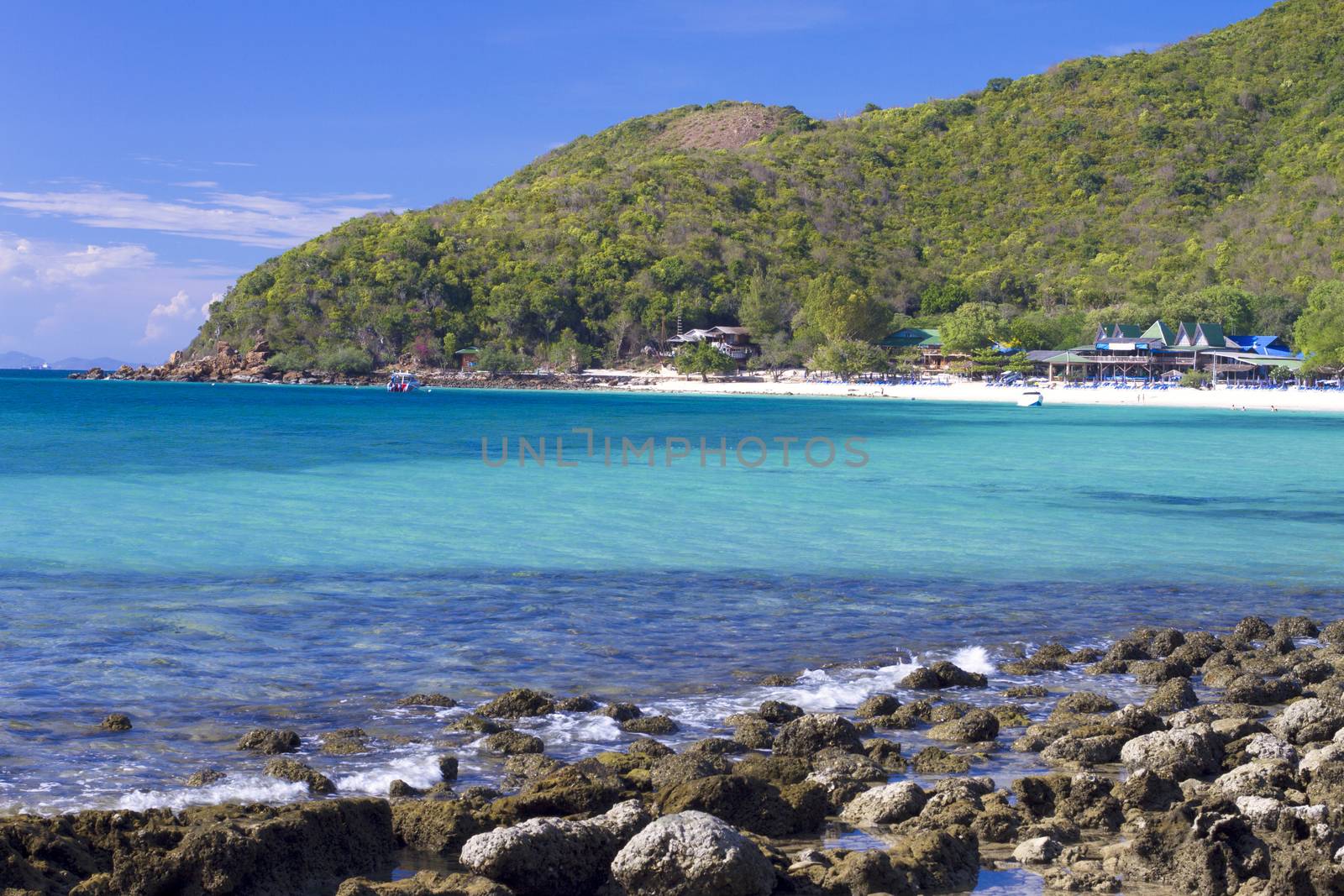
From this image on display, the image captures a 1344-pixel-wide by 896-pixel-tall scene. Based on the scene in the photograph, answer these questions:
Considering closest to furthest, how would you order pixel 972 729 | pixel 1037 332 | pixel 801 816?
pixel 801 816 → pixel 972 729 → pixel 1037 332

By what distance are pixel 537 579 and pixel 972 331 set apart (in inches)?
3582

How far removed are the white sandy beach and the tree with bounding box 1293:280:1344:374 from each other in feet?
12.2

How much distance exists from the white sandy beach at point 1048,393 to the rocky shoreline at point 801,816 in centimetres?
6976

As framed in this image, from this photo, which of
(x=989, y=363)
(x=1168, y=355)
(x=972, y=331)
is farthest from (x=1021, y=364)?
(x=1168, y=355)

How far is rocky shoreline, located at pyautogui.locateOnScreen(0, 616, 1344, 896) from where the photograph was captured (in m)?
5.15

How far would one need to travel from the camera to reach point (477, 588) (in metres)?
13.8

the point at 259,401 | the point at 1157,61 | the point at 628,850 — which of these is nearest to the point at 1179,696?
the point at 628,850

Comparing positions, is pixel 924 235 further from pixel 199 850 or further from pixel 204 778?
pixel 199 850

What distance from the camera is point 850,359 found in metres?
105

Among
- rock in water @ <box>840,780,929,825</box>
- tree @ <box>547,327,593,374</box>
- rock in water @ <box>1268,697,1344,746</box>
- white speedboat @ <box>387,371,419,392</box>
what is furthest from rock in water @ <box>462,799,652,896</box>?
tree @ <box>547,327,593,374</box>

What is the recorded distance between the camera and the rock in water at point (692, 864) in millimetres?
5059

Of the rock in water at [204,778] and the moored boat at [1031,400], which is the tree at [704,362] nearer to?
the moored boat at [1031,400]

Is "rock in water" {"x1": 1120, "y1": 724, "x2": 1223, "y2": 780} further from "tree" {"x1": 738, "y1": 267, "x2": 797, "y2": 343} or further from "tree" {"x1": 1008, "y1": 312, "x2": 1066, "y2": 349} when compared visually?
"tree" {"x1": 738, "y1": 267, "x2": 797, "y2": 343}

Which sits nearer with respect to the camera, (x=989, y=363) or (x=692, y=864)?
(x=692, y=864)
